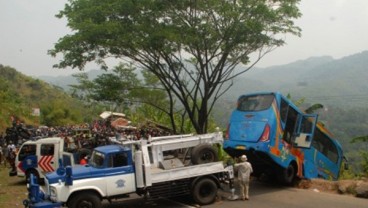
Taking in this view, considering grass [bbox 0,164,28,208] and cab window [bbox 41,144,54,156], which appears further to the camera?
cab window [bbox 41,144,54,156]

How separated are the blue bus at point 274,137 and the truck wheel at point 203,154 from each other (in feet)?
6.46

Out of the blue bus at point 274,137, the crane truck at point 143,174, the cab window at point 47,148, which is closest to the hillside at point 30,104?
the cab window at point 47,148

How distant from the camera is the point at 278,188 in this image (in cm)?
1551

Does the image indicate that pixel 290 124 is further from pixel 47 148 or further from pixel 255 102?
pixel 47 148

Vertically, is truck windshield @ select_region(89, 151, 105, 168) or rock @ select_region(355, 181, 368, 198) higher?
truck windshield @ select_region(89, 151, 105, 168)

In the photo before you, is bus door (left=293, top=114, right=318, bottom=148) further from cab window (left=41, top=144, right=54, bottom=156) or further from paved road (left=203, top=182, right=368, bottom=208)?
cab window (left=41, top=144, right=54, bottom=156)

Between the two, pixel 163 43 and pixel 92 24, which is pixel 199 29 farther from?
pixel 92 24

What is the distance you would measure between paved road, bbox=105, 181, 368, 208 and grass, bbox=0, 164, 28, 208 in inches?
121

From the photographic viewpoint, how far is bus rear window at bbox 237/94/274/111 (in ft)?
48.9

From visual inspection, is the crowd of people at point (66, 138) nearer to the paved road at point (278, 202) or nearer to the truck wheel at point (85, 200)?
the paved road at point (278, 202)

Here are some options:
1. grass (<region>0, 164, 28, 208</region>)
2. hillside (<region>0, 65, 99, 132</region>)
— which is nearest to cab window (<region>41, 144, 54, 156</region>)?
grass (<region>0, 164, 28, 208</region>)

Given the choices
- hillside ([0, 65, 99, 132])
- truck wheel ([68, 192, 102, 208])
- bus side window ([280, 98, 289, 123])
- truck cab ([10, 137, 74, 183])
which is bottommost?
truck wheel ([68, 192, 102, 208])

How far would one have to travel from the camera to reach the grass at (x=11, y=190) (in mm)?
13427

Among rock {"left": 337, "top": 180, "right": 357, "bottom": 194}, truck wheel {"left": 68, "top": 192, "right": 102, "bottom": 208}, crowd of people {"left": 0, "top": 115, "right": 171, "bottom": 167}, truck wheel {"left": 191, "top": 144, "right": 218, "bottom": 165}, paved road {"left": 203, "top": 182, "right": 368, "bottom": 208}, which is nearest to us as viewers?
truck wheel {"left": 68, "top": 192, "right": 102, "bottom": 208}
